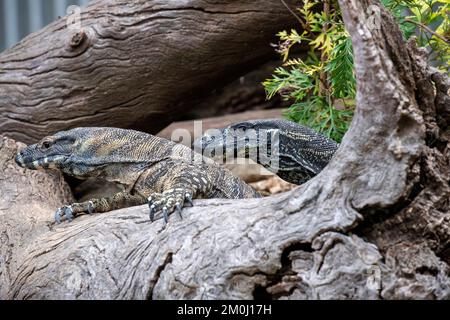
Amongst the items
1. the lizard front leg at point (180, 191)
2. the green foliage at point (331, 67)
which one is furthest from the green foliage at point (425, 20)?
the lizard front leg at point (180, 191)

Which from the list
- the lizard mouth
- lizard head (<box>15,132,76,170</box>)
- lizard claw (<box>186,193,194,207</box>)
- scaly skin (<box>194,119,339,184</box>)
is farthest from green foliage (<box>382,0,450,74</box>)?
the lizard mouth

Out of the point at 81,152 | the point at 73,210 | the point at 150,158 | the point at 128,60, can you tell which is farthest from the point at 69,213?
the point at 128,60

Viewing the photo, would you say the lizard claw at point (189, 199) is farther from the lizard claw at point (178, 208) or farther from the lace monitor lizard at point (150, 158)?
the lace monitor lizard at point (150, 158)

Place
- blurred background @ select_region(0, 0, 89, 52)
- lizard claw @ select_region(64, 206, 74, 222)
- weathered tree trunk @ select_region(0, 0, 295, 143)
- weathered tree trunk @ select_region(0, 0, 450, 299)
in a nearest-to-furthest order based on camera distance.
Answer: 1. weathered tree trunk @ select_region(0, 0, 450, 299)
2. lizard claw @ select_region(64, 206, 74, 222)
3. weathered tree trunk @ select_region(0, 0, 295, 143)
4. blurred background @ select_region(0, 0, 89, 52)

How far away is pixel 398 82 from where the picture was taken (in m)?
2.99

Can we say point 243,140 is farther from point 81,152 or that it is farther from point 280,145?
point 81,152

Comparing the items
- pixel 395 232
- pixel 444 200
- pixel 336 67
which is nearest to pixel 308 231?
pixel 395 232

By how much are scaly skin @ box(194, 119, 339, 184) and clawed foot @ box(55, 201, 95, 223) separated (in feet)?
2.84

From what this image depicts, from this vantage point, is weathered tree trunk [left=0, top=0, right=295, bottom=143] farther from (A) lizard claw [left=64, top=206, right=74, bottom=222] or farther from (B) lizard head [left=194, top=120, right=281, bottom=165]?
(A) lizard claw [left=64, top=206, right=74, bottom=222]

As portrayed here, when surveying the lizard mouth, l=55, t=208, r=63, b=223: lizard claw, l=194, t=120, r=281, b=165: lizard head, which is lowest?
l=55, t=208, r=63, b=223: lizard claw

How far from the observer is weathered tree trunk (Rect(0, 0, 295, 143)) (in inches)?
231

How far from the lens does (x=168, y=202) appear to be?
12.6 ft

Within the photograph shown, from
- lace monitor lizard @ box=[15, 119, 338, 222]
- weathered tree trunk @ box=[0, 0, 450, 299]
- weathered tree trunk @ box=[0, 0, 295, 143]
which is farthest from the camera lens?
weathered tree trunk @ box=[0, 0, 295, 143]
